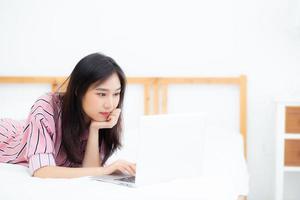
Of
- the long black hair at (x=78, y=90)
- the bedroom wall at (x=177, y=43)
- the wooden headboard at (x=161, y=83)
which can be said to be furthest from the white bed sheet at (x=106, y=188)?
the bedroom wall at (x=177, y=43)

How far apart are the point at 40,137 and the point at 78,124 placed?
0.18m

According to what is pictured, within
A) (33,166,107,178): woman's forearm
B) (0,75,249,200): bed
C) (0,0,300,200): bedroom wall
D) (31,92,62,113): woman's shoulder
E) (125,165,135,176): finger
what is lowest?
(0,75,249,200): bed

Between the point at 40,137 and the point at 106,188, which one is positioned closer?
the point at 106,188

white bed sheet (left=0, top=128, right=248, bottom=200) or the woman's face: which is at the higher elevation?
the woman's face

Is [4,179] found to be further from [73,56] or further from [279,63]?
[279,63]

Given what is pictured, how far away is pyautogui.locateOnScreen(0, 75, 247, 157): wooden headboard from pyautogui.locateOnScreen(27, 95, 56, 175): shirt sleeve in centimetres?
142

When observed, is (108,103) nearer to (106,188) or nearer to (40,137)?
(40,137)

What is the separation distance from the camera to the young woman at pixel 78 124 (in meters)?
1.33

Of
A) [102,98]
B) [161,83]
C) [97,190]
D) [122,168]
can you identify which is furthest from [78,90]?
[161,83]

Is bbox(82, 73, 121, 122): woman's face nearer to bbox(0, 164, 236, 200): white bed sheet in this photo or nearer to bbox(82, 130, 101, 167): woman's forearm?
→ bbox(82, 130, 101, 167): woman's forearm

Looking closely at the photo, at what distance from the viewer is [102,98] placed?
4.77ft

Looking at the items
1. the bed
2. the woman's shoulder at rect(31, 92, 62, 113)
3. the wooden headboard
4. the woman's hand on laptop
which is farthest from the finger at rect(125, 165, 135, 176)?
the wooden headboard

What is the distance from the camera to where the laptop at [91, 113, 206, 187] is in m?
1.17

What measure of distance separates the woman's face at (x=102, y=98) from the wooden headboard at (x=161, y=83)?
4.33ft
